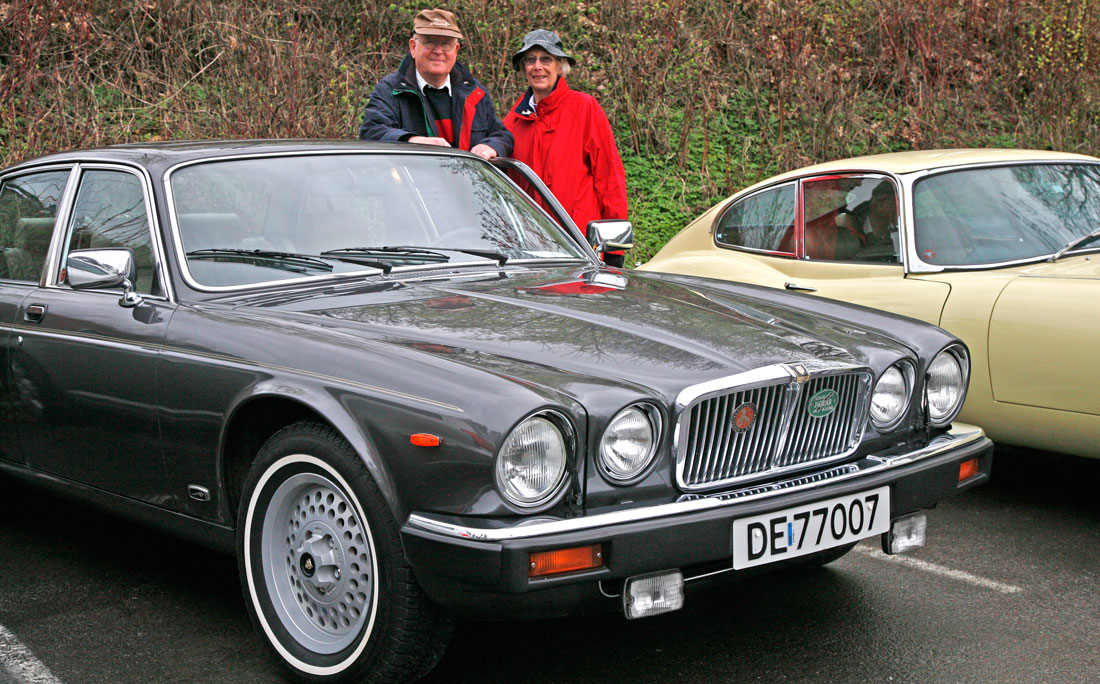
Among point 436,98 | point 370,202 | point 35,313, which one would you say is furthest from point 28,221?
point 436,98

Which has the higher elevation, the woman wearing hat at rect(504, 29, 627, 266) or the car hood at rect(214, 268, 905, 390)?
the woman wearing hat at rect(504, 29, 627, 266)

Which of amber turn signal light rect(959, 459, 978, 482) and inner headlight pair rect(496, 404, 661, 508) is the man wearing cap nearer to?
amber turn signal light rect(959, 459, 978, 482)

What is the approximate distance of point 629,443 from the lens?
286cm

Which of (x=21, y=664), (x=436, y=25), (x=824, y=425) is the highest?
(x=436, y=25)

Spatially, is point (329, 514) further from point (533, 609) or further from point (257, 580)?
point (533, 609)

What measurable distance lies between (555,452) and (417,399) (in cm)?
36

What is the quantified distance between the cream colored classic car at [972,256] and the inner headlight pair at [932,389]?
3.28ft

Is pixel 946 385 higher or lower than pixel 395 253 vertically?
lower

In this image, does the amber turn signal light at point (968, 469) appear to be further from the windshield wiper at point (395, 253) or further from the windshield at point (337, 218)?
the windshield wiper at point (395, 253)

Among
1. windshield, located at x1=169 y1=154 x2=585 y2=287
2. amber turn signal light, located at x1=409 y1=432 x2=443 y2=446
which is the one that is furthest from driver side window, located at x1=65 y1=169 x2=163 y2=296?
amber turn signal light, located at x1=409 y1=432 x2=443 y2=446

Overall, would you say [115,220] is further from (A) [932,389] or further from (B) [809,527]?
(A) [932,389]

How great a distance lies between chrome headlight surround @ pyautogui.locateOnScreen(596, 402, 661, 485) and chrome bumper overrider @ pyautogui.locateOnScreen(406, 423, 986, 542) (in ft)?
0.33

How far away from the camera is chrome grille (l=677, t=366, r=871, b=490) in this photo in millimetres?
2961

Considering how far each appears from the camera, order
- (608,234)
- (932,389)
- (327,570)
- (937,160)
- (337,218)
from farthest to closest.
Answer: (937,160) → (608,234) → (337,218) → (932,389) → (327,570)
